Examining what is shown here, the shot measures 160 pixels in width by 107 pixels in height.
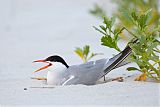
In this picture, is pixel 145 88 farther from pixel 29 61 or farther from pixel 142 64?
pixel 29 61

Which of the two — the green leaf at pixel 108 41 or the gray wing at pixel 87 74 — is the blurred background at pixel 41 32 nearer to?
the gray wing at pixel 87 74

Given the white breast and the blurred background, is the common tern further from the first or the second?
the blurred background

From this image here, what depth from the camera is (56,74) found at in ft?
→ 8.60

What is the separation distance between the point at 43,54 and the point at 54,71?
1712 mm

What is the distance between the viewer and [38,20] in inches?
268

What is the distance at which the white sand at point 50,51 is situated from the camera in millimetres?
2215

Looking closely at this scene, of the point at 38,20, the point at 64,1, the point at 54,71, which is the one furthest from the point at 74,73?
the point at 64,1

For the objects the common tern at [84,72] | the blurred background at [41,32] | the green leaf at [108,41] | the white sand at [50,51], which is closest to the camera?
the white sand at [50,51]

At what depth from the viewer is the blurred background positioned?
396cm

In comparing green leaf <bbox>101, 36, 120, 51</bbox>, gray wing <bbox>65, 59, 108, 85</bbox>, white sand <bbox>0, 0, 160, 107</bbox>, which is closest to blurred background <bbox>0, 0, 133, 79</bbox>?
white sand <bbox>0, 0, 160, 107</bbox>

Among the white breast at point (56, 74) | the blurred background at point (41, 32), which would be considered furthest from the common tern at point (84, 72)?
the blurred background at point (41, 32)

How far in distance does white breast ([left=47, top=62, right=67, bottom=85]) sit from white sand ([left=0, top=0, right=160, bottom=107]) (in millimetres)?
86

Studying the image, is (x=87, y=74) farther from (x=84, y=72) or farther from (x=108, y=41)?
(x=108, y=41)

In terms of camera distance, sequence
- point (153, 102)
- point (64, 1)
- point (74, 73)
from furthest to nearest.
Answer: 1. point (64, 1)
2. point (74, 73)
3. point (153, 102)
